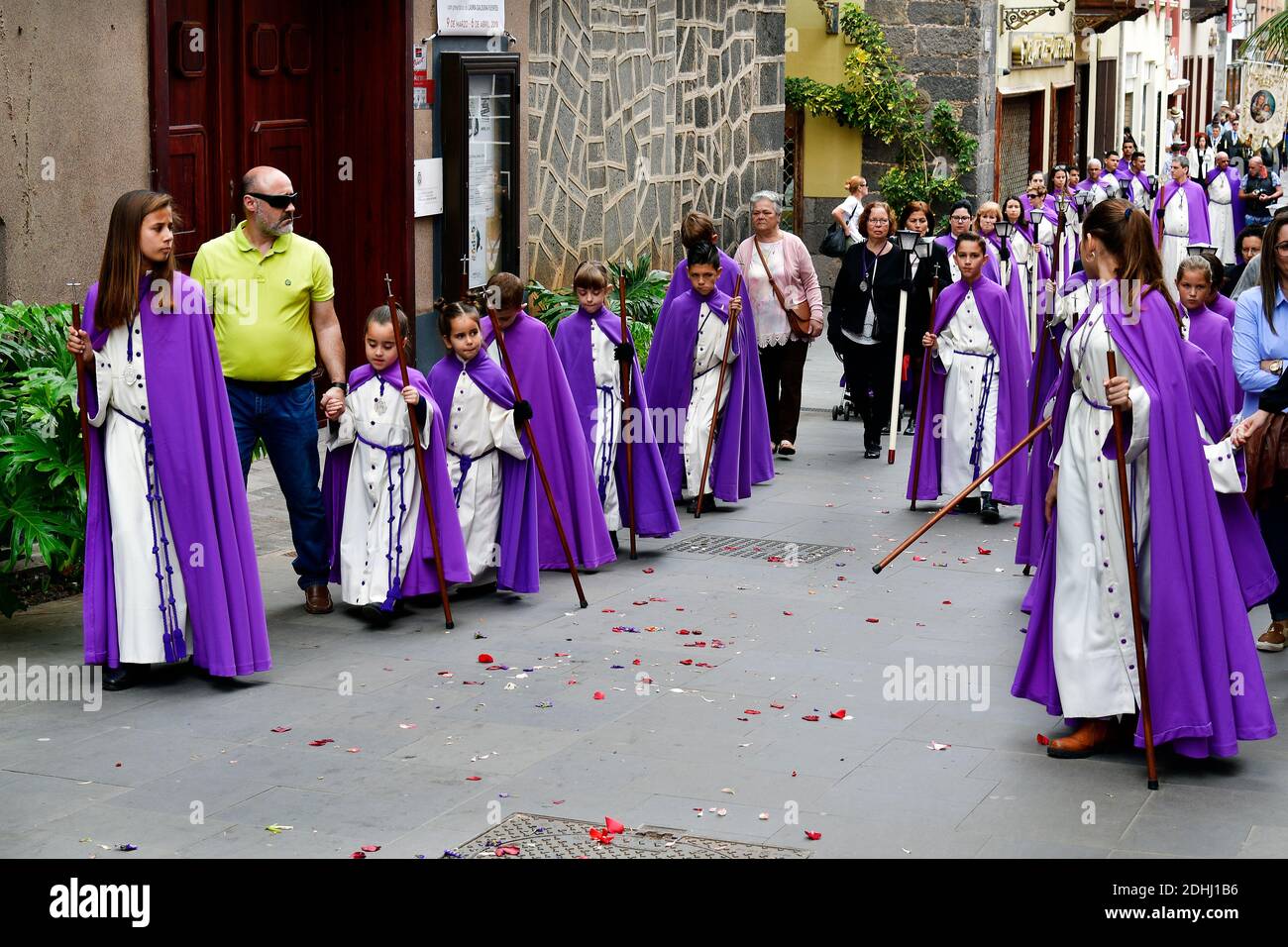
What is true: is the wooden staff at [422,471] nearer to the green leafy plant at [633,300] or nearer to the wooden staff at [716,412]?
the wooden staff at [716,412]

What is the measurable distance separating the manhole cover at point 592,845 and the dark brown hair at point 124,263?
8.68ft

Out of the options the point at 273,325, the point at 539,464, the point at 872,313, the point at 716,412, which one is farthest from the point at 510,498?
the point at 872,313

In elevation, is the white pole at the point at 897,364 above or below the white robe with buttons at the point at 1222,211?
below

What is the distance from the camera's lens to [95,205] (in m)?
10.1

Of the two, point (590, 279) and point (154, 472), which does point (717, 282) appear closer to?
point (590, 279)

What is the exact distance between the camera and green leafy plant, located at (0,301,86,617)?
801 cm

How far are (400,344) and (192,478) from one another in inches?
53.1

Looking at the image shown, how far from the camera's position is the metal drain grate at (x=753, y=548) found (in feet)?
33.9

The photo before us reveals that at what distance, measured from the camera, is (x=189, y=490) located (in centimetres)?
749

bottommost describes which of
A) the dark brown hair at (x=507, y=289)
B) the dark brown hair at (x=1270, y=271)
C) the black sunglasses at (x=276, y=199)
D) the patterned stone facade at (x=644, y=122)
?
the dark brown hair at (x=507, y=289)

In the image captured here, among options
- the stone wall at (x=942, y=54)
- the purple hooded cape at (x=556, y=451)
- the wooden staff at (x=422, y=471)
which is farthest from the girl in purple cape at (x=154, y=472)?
the stone wall at (x=942, y=54)

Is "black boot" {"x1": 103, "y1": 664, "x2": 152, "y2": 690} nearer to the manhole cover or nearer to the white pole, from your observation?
the manhole cover

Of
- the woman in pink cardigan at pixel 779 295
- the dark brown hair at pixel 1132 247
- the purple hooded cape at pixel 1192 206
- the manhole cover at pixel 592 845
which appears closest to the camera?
the manhole cover at pixel 592 845

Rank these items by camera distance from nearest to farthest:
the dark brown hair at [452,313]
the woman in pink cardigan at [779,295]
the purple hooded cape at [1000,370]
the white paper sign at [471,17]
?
the dark brown hair at [452,313]
the purple hooded cape at [1000,370]
the woman in pink cardigan at [779,295]
the white paper sign at [471,17]
